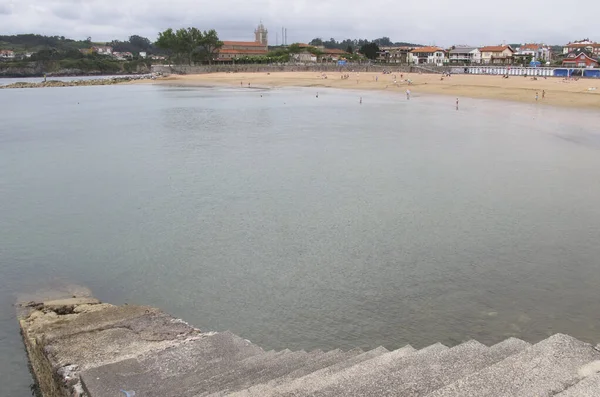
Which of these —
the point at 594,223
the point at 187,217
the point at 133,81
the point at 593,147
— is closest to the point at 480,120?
the point at 593,147

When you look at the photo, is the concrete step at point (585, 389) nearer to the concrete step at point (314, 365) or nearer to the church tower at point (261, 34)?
the concrete step at point (314, 365)

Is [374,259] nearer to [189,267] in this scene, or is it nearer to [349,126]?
[189,267]

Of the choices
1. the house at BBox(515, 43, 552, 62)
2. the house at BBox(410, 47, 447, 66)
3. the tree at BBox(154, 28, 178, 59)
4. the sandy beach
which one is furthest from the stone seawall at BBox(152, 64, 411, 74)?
the house at BBox(515, 43, 552, 62)

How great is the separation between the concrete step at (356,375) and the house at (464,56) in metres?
145

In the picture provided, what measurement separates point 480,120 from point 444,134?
26.6 feet

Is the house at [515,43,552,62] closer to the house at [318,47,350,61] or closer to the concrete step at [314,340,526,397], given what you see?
the house at [318,47,350,61]

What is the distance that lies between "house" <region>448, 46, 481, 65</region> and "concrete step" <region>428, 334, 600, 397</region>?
476 ft

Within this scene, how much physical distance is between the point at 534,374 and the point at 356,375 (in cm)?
156

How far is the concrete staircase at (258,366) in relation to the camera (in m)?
4.29

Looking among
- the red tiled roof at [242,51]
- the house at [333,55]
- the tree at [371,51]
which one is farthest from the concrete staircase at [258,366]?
the red tiled roof at [242,51]

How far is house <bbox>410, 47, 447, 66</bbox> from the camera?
5689 inches

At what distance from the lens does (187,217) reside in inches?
597

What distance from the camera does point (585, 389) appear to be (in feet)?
12.6

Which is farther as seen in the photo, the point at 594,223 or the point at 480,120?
the point at 480,120
